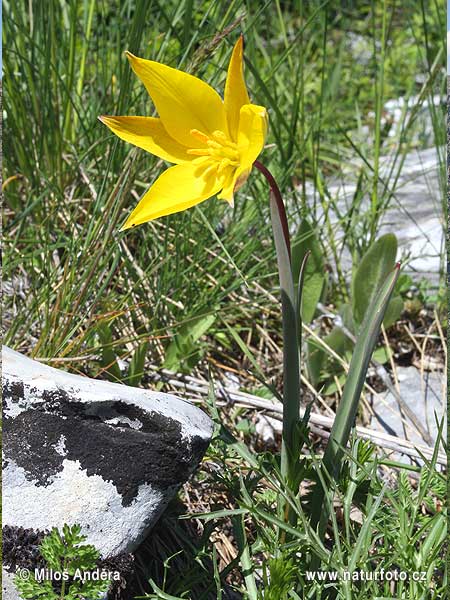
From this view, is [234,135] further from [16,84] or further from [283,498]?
[16,84]

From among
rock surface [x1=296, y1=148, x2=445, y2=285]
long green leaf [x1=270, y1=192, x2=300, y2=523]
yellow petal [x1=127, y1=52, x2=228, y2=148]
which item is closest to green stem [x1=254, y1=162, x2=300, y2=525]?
long green leaf [x1=270, y1=192, x2=300, y2=523]

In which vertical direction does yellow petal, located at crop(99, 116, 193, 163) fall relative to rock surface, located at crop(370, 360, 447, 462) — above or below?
above

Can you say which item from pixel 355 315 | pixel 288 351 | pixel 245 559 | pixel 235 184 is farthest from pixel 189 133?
pixel 355 315

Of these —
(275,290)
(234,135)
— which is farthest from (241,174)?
(275,290)

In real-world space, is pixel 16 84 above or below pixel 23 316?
above

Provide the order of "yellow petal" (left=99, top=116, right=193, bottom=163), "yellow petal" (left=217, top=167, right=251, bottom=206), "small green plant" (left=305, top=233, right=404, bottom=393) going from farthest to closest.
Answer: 1. "small green plant" (left=305, top=233, right=404, bottom=393)
2. "yellow petal" (left=99, top=116, right=193, bottom=163)
3. "yellow petal" (left=217, top=167, right=251, bottom=206)

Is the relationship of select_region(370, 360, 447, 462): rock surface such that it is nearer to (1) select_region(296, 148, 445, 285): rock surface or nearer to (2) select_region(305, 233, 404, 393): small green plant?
(2) select_region(305, 233, 404, 393): small green plant

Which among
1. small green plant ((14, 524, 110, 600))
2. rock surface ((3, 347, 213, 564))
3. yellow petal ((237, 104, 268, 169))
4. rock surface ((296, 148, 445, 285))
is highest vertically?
yellow petal ((237, 104, 268, 169))
